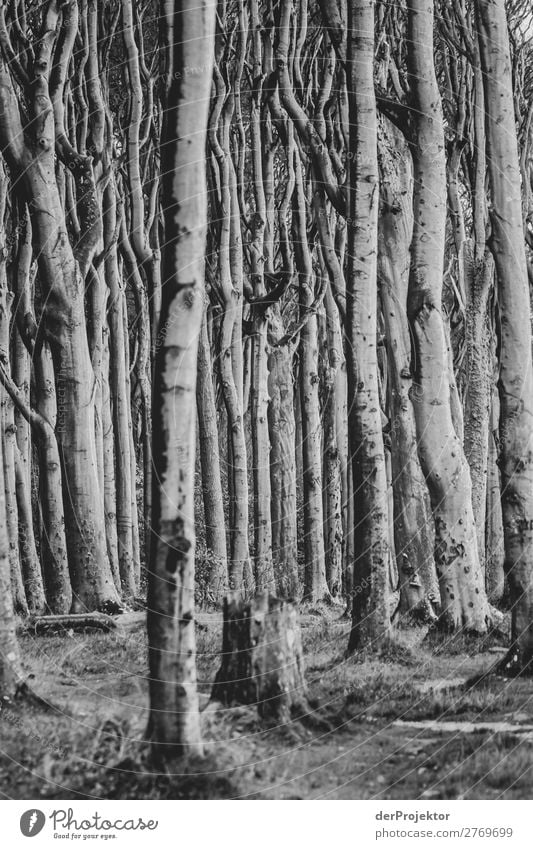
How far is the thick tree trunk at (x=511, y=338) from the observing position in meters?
7.43

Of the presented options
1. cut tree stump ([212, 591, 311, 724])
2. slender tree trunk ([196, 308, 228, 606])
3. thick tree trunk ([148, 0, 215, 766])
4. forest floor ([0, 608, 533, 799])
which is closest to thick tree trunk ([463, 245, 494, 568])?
slender tree trunk ([196, 308, 228, 606])

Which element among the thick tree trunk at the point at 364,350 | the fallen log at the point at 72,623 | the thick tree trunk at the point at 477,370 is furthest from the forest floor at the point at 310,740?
the thick tree trunk at the point at 477,370

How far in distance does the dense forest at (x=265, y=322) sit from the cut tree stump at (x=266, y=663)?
0.6 inches

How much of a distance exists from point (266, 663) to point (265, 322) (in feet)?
32.5

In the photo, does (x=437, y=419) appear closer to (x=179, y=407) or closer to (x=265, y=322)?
(x=179, y=407)

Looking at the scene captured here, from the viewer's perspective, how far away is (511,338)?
Answer: 25.7 ft

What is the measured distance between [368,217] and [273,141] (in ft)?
24.9

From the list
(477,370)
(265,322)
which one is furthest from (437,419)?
(265,322)

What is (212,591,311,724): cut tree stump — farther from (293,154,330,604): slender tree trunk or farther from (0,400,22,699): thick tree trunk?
(293,154,330,604): slender tree trunk

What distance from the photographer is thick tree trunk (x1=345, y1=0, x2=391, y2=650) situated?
27.0 feet

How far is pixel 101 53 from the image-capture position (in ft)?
43.4

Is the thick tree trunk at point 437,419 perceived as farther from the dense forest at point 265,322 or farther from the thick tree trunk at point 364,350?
the thick tree trunk at point 364,350

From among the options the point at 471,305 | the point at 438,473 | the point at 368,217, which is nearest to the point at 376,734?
the point at 438,473
